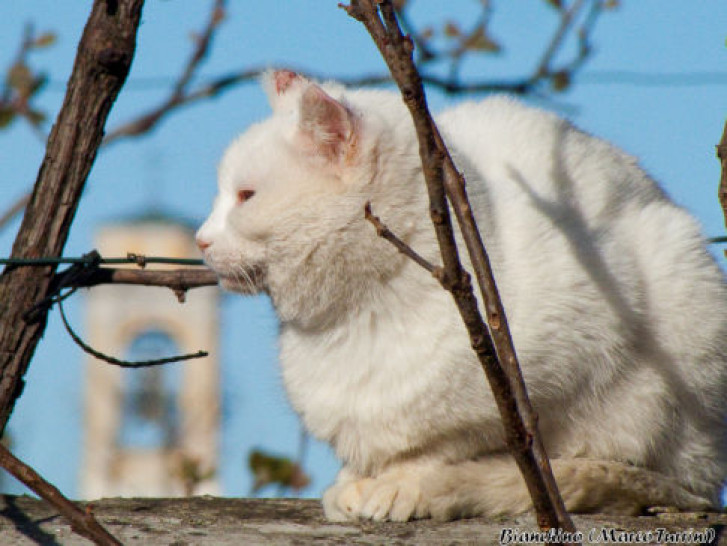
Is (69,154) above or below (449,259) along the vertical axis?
above

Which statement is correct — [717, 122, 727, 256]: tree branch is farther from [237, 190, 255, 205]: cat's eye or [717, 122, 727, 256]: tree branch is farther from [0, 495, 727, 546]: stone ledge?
[237, 190, 255, 205]: cat's eye

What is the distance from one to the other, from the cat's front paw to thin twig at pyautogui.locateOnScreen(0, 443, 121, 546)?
0.74 metres

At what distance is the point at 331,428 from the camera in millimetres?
2449

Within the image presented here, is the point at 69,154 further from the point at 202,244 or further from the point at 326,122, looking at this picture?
the point at 326,122

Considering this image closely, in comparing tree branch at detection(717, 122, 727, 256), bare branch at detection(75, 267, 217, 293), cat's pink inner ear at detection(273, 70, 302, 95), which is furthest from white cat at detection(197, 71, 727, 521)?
tree branch at detection(717, 122, 727, 256)

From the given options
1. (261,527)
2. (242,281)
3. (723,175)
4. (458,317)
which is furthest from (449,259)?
(242,281)

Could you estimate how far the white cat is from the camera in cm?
233

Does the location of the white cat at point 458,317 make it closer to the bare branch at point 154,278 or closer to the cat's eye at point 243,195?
the cat's eye at point 243,195

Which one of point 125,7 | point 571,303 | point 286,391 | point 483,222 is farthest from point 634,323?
point 125,7

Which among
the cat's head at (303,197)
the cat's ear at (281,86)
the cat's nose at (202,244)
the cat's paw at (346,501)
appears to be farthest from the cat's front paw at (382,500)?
the cat's ear at (281,86)

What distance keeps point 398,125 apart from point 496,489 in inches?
31.9

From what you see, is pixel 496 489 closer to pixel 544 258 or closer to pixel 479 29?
pixel 544 258

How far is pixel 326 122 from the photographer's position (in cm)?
248

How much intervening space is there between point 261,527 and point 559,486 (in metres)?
0.60
